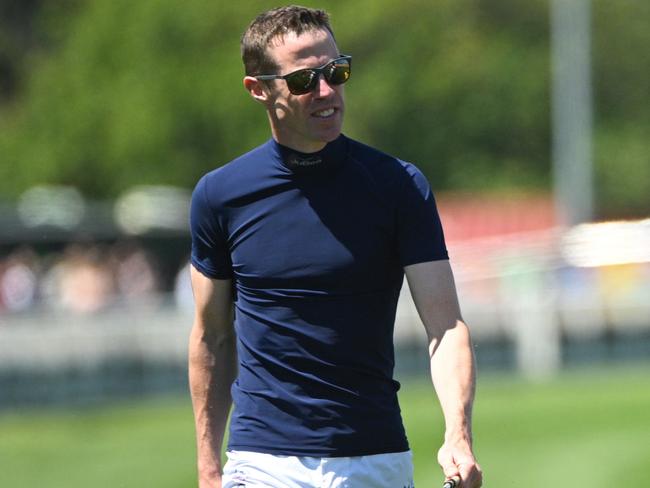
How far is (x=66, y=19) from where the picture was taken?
51594 millimetres

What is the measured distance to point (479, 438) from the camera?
791 inches

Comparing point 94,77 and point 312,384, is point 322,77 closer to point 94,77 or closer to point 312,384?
point 312,384

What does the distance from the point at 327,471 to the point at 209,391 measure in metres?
0.59

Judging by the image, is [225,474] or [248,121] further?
[248,121]

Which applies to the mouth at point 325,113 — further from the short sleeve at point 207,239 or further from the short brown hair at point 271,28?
the short sleeve at point 207,239

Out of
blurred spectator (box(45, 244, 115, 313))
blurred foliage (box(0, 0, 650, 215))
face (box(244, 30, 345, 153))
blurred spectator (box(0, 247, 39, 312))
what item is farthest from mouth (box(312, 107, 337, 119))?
blurred foliage (box(0, 0, 650, 215))

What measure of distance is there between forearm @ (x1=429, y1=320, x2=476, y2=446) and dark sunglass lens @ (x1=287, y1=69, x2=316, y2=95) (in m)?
0.81

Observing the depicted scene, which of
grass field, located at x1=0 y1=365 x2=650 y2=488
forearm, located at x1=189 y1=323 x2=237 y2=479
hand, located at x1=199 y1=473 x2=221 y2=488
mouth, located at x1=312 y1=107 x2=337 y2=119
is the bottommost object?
grass field, located at x1=0 y1=365 x2=650 y2=488

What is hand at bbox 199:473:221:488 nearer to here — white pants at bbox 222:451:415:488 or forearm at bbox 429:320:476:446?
white pants at bbox 222:451:415:488

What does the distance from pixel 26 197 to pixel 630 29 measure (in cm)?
1966

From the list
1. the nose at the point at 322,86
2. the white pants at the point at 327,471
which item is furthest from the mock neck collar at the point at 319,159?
the white pants at the point at 327,471

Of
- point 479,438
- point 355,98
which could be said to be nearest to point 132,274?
point 355,98

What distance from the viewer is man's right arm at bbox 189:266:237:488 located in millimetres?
5629

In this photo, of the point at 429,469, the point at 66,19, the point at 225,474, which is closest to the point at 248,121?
the point at 66,19
